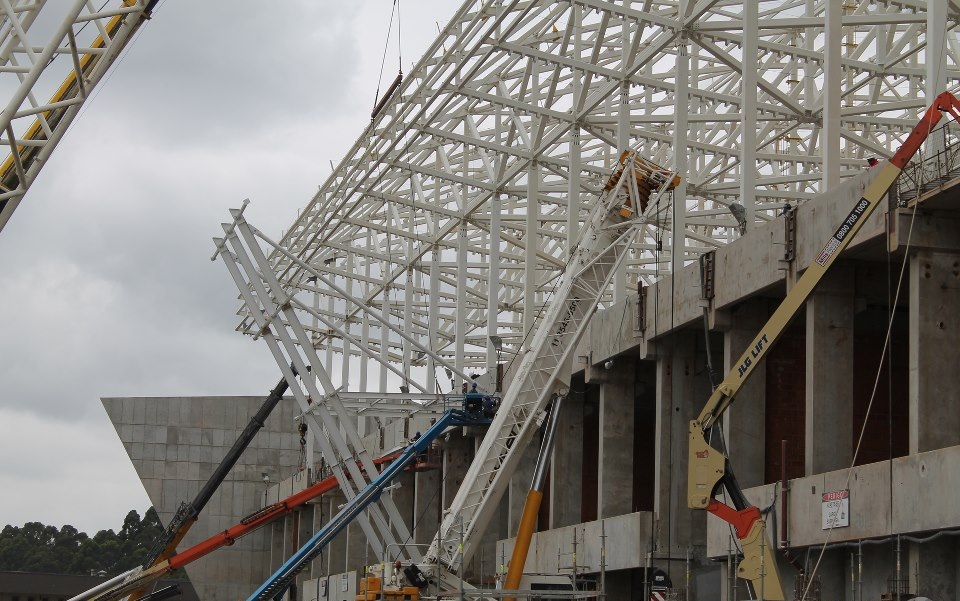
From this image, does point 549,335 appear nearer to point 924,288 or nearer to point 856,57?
point 924,288

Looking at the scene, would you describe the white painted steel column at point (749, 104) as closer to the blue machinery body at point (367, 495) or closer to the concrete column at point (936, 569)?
the concrete column at point (936, 569)

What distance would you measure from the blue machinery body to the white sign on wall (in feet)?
57.8

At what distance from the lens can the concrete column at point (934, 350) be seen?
77.8 ft

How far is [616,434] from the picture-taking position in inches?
1501

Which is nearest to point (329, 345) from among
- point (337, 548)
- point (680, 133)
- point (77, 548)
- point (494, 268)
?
point (337, 548)

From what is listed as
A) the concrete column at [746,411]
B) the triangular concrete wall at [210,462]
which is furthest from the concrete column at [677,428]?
the triangular concrete wall at [210,462]

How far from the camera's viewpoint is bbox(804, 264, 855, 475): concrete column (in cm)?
2720

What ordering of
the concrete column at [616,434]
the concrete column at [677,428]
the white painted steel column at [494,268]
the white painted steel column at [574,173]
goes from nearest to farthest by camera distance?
the concrete column at [677,428]
the concrete column at [616,434]
the white painted steel column at [574,173]
the white painted steel column at [494,268]

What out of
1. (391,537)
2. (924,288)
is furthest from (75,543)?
(924,288)

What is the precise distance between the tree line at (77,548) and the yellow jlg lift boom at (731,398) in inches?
5422

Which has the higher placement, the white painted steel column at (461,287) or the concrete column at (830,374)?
the white painted steel column at (461,287)

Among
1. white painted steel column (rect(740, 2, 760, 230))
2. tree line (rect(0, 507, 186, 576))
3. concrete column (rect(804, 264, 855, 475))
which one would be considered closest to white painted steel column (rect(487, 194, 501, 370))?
white painted steel column (rect(740, 2, 760, 230))

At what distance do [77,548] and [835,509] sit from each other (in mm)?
155408

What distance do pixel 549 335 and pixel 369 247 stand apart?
26.6 meters
